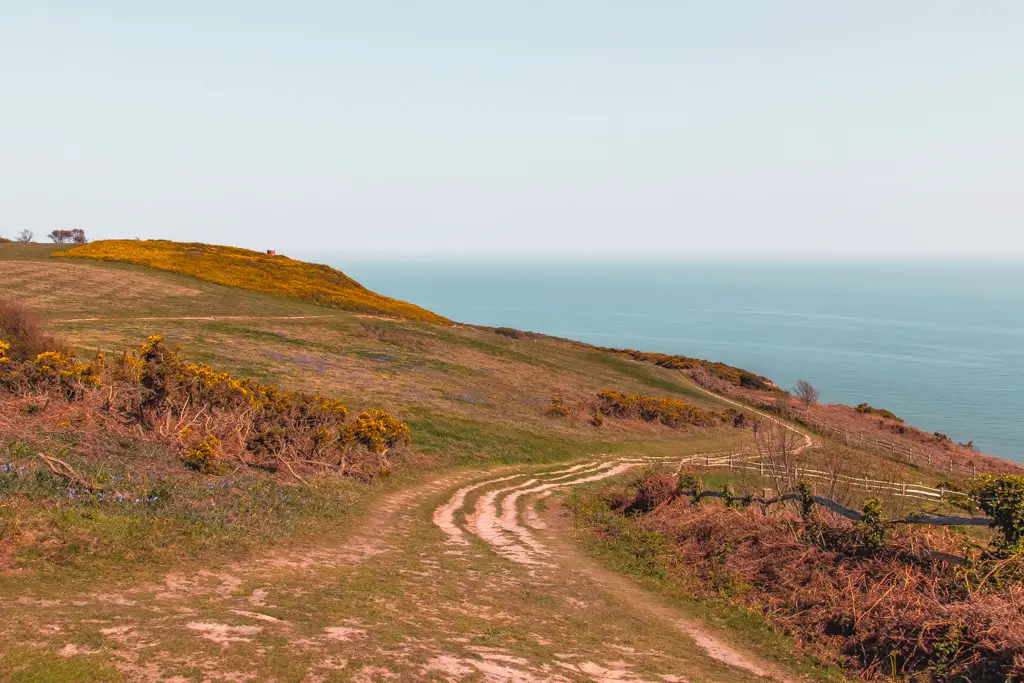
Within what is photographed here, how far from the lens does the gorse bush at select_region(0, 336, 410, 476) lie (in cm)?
1898

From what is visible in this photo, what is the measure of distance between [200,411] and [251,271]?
2225 inches

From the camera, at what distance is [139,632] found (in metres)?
8.98

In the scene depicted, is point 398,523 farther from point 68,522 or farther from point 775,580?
point 775,580

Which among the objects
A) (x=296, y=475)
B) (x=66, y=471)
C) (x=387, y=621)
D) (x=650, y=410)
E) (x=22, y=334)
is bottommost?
(x=650, y=410)

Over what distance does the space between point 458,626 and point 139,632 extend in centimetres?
473

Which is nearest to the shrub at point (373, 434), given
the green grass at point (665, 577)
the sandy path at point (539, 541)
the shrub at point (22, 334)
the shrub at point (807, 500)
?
the sandy path at point (539, 541)

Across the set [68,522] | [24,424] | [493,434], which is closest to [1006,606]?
[68,522]

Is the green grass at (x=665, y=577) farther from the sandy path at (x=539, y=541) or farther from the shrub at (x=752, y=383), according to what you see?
the shrub at (x=752, y=383)

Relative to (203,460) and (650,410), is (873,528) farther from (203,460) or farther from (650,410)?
(650,410)

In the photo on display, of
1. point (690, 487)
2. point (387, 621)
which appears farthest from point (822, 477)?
point (387, 621)

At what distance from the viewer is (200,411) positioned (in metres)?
20.5

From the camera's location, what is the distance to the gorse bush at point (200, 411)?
1898cm

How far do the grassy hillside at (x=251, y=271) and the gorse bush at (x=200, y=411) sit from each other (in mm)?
42542

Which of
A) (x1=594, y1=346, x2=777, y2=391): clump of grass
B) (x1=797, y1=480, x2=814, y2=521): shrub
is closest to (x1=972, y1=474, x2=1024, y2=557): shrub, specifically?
(x1=797, y1=480, x2=814, y2=521): shrub
